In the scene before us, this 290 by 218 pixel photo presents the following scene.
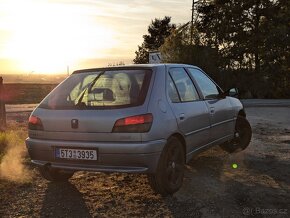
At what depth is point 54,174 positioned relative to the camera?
570 centimetres

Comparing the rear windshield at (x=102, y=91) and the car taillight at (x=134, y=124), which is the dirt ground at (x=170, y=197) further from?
the rear windshield at (x=102, y=91)

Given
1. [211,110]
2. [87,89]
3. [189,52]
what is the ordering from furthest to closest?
[189,52] < [211,110] < [87,89]

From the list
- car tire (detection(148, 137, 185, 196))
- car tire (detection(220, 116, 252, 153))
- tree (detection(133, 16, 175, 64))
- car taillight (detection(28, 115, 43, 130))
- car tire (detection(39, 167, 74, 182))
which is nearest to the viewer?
car tire (detection(148, 137, 185, 196))

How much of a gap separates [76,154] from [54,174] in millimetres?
999

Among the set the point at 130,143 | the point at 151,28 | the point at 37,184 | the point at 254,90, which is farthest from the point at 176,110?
the point at 151,28

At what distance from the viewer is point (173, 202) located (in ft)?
16.0

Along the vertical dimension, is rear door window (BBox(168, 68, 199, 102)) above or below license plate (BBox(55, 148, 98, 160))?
above

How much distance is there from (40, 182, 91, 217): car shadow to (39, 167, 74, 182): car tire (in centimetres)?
9

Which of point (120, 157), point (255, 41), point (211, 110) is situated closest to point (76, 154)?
point (120, 157)

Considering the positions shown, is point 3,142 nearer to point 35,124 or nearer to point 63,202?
point 35,124

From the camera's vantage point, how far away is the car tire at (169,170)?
4887mm

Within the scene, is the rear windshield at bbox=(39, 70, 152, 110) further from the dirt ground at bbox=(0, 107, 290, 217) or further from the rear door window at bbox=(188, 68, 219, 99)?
the rear door window at bbox=(188, 68, 219, 99)

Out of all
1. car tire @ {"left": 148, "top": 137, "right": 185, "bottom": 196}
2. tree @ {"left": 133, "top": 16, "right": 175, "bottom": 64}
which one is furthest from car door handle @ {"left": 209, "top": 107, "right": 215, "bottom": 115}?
tree @ {"left": 133, "top": 16, "right": 175, "bottom": 64}

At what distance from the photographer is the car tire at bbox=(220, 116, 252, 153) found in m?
7.79
